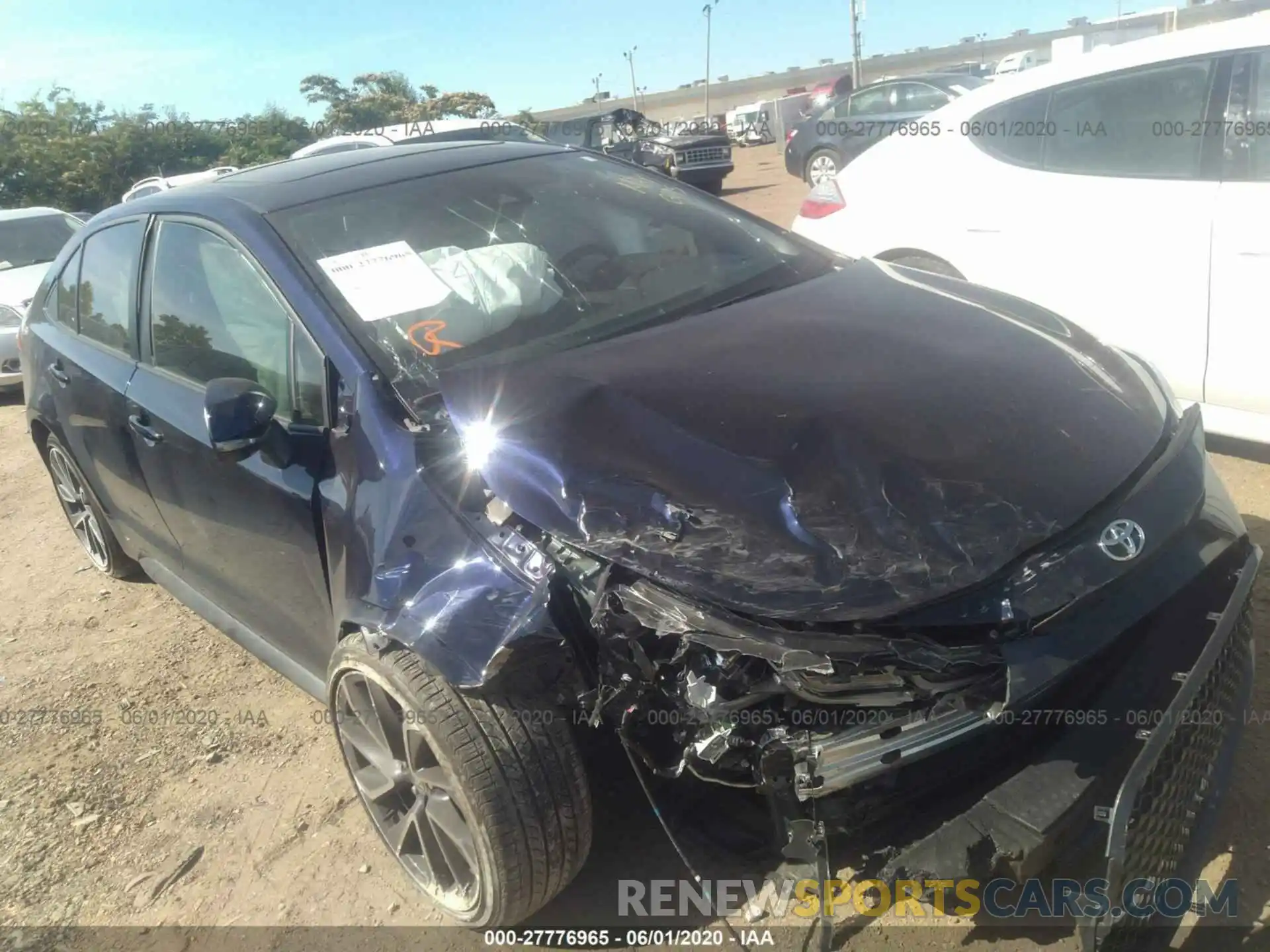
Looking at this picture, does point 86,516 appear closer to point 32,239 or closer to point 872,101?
point 32,239

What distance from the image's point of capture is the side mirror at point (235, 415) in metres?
2.29

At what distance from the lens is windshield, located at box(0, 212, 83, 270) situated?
9.02 metres

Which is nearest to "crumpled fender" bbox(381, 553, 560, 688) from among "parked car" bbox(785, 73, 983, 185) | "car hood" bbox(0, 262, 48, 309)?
"car hood" bbox(0, 262, 48, 309)

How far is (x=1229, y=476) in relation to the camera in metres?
3.79

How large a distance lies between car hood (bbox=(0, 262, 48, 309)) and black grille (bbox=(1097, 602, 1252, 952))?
8816mm

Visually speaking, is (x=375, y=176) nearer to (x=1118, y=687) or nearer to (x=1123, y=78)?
(x=1118, y=687)

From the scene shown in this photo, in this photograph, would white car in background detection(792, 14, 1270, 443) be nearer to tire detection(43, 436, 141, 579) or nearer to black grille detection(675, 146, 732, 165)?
tire detection(43, 436, 141, 579)

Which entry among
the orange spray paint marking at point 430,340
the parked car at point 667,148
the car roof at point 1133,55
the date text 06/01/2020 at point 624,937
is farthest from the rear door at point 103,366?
the parked car at point 667,148

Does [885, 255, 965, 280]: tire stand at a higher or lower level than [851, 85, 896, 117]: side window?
lower

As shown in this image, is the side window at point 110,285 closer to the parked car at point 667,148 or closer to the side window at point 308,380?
the side window at point 308,380

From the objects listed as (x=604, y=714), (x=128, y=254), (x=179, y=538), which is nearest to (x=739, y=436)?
(x=604, y=714)

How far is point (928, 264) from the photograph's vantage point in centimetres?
441

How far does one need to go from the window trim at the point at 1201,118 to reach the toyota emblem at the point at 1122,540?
241cm

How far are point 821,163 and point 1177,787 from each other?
42.2ft
